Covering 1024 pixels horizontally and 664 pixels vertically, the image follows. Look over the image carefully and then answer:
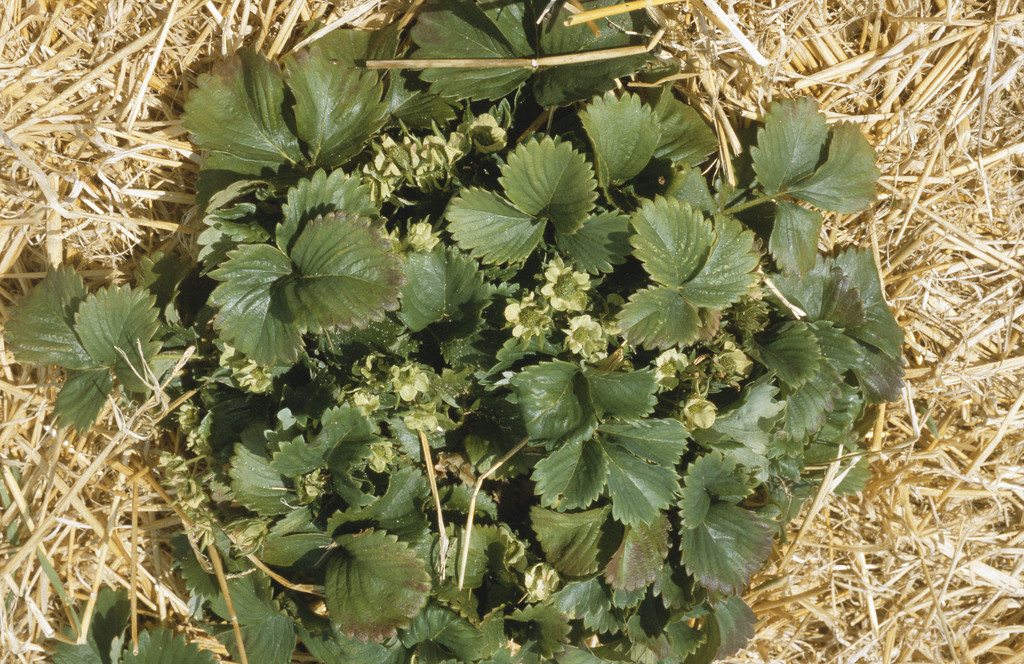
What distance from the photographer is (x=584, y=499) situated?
5.49 feet

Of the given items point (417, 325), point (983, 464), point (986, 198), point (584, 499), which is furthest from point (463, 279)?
point (983, 464)

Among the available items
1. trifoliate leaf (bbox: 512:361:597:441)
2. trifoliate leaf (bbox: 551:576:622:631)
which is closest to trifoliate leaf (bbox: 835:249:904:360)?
trifoliate leaf (bbox: 512:361:597:441)

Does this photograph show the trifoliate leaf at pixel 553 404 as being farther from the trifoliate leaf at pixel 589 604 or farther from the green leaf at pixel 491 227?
the trifoliate leaf at pixel 589 604

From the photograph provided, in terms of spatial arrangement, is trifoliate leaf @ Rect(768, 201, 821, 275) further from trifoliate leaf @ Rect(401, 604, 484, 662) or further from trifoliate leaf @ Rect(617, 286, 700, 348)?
trifoliate leaf @ Rect(401, 604, 484, 662)

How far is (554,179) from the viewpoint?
168 cm

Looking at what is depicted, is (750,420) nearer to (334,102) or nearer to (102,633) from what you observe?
(334,102)

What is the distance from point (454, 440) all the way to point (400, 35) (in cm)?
105

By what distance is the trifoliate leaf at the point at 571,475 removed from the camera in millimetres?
1679

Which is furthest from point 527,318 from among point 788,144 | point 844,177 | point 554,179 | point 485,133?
point 844,177

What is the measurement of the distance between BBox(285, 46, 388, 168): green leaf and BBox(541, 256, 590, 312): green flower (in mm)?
562

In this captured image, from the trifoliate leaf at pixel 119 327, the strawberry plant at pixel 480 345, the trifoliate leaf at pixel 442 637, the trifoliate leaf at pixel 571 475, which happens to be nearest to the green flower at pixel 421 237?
the strawberry plant at pixel 480 345

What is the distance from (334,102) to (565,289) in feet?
2.39

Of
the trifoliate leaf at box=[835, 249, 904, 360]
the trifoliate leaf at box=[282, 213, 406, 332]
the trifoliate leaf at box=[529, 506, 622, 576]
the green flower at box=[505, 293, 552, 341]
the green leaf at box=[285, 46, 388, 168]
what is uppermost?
the green leaf at box=[285, 46, 388, 168]

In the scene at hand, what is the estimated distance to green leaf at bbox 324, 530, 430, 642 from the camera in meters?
1.70
